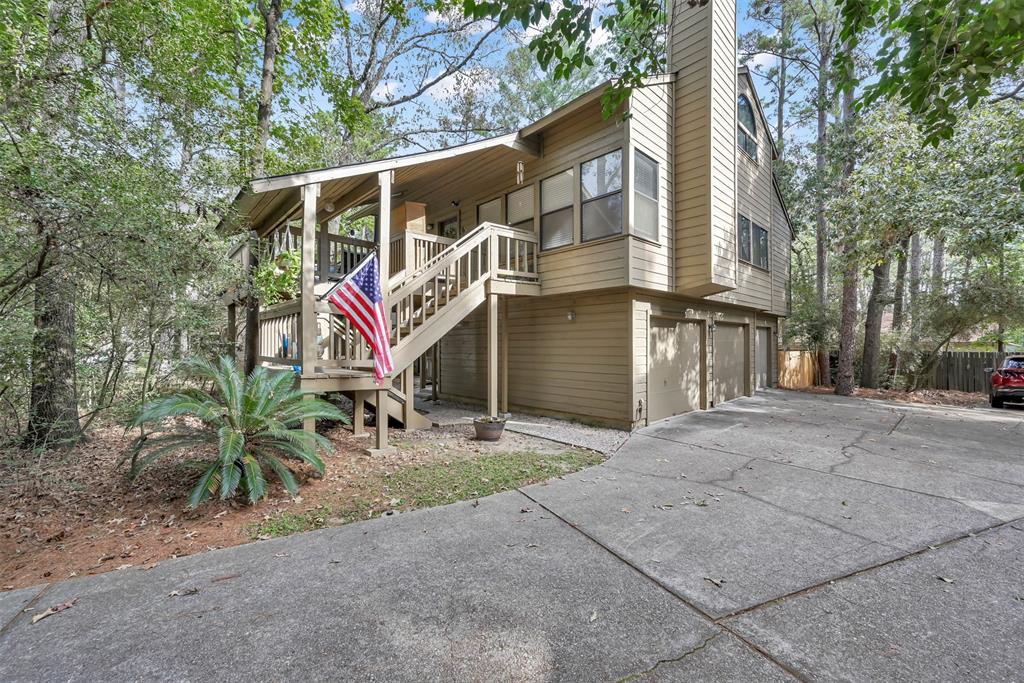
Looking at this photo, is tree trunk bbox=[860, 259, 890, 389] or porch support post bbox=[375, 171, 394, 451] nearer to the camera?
porch support post bbox=[375, 171, 394, 451]


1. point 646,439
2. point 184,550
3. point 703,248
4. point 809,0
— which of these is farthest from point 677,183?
point 809,0

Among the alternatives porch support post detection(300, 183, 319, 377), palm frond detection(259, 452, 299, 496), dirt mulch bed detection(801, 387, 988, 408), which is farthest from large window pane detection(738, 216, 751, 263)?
palm frond detection(259, 452, 299, 496)

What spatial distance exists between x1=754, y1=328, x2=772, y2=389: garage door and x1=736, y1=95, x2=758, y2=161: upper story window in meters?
5.42

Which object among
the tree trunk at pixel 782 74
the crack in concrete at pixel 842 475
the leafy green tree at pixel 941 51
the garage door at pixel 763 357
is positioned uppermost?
the tree trunk at pixel 782 74

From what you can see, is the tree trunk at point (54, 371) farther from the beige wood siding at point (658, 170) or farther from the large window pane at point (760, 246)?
the large window pane at point (760, 246)

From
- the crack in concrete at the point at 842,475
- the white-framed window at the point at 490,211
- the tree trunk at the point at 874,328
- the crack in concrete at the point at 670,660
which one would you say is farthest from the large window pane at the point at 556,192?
the tree trunk at the point at 874,328

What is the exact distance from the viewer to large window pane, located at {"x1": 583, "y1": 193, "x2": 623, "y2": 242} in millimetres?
7476

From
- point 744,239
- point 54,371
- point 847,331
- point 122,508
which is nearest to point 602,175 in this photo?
point 744,239

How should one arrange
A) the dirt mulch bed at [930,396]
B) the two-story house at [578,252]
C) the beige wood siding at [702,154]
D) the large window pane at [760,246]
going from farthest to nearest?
the dirt mulch bed at [930,396]
the large window pane at [760,246]
the beige wood siding at [702,154]
the two-story house at [578,252]

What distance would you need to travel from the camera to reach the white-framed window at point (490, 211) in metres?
9.62

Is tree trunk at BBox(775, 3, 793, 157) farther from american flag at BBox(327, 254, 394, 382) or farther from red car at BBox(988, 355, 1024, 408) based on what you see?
american flag at BBox(327, 254, 394, 382)

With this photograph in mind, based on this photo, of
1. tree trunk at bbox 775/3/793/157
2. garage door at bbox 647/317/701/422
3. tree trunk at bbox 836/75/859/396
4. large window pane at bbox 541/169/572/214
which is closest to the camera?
garage door at bbox 647/317/701/422

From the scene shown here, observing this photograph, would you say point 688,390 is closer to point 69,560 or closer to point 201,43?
point 69,560

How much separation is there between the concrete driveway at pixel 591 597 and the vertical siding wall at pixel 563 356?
11.3 ft
